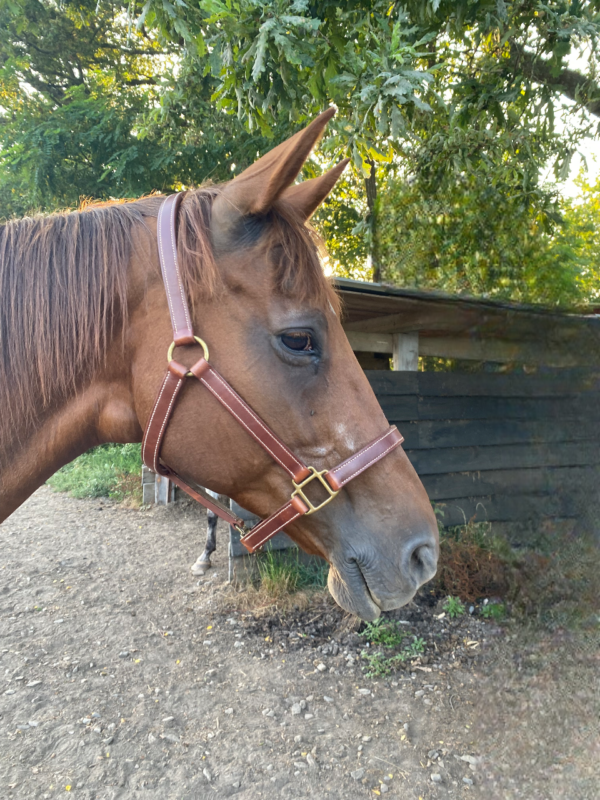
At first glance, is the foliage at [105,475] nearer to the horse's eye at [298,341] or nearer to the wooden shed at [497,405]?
the wooden shed at [497,405]

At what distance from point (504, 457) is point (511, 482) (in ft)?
1.00

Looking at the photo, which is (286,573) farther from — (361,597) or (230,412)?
(230,412)

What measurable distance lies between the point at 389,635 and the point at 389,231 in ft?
Answer: 19.0

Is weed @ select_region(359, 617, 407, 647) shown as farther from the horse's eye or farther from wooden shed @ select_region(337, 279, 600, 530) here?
the horse's eye

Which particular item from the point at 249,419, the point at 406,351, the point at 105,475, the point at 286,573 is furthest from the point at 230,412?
the point at 105,475

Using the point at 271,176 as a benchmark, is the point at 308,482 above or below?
below

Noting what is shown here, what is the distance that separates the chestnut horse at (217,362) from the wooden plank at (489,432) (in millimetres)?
3163

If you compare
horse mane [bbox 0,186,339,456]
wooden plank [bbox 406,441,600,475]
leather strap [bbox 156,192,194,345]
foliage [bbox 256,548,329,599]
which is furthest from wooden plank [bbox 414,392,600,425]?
leather strap [bbox 156,192,194,345]

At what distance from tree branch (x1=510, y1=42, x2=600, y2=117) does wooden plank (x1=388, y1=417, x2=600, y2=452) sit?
9.43 feet

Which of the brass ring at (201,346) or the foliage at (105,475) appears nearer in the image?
the brass ring at (201,346)

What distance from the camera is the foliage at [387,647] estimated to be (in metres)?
3.10

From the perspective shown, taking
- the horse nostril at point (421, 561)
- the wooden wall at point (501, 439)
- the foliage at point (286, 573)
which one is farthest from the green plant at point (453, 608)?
the horse nostril at point (421, 561)

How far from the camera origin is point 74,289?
4.37 feet

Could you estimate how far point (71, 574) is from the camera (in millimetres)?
4922
